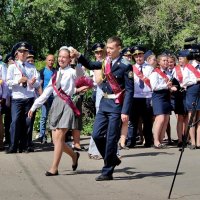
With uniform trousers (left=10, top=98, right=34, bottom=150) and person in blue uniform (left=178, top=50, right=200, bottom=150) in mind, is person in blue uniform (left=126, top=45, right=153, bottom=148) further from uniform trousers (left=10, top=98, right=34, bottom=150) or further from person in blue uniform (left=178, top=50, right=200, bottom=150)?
uniform trousers (left=10, top=98, right=34, bottom=150)

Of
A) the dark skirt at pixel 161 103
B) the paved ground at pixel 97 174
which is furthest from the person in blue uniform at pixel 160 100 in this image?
the paved ground at pixel 97 174

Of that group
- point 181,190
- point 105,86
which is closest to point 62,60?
point 105,86

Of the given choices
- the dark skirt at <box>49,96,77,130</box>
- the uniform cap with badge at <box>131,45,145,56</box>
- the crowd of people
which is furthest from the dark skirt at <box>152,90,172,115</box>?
the dark skirt at <box>49,96,77,130</box>

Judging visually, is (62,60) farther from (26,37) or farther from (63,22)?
(26,37)

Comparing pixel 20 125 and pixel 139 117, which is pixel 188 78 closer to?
pixel 139 117

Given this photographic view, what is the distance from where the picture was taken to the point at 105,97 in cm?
882

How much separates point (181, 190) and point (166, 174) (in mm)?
1199

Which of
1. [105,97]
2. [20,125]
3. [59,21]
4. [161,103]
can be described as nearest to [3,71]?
[20,125]

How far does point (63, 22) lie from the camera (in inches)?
1129

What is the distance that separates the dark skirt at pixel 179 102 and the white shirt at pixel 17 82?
2.89 metres

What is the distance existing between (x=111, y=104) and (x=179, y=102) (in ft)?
13.5

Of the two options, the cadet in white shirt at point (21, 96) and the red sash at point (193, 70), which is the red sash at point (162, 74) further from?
the cadet in white shirt at point (21, 96)

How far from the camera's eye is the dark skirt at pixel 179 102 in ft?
40.9

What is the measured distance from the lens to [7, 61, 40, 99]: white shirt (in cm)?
1152
